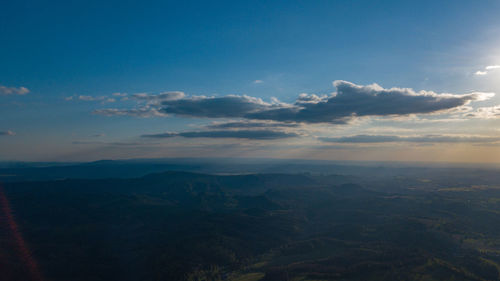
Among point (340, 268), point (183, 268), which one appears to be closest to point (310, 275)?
point (340, 268)

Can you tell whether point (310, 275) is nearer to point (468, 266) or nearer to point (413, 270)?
point (413, 270)

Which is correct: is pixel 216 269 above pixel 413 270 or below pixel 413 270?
below

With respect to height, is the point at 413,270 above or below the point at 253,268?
above

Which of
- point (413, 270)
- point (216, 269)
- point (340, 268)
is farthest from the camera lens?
point (216, 269)

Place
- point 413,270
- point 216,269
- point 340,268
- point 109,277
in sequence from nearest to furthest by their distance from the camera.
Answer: point 413,270 < point 340,268 < point 109,277 < point 216,269

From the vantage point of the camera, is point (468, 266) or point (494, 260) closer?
point (468, 266)

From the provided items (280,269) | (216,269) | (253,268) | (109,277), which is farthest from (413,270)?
(109,277)

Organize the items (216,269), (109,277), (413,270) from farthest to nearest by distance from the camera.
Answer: (216,269)
(109,277)
(413,270)

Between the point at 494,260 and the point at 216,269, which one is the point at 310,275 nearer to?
the point at 216,269

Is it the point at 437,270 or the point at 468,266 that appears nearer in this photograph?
the point at 437,270
